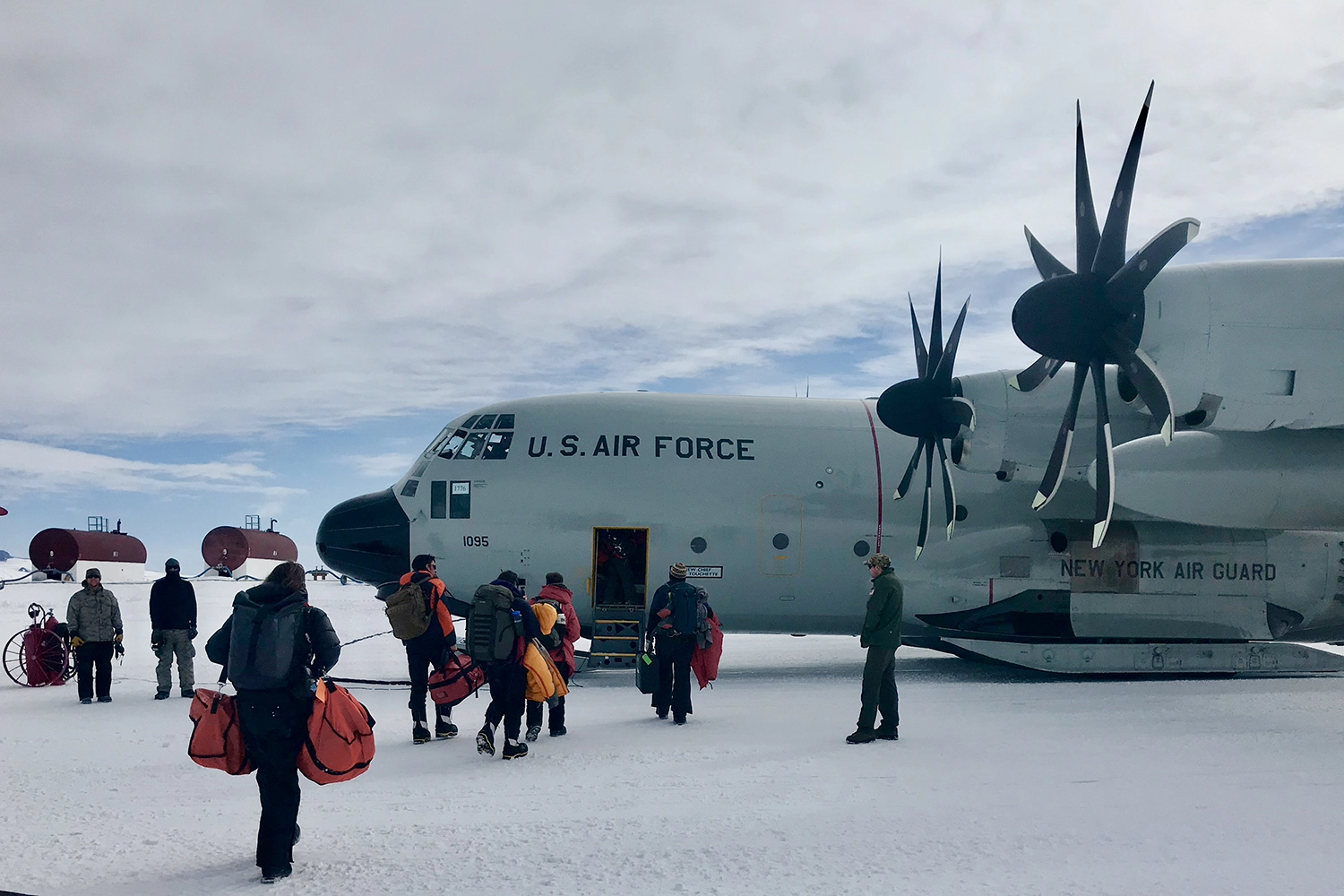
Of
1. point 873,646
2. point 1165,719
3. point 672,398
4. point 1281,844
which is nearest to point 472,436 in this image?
point 672,398

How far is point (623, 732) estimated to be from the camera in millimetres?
9672

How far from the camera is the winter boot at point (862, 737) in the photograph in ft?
29.2

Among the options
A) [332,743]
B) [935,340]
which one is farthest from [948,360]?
[332,743]

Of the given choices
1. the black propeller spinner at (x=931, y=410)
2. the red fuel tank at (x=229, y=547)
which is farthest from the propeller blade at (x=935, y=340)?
the red fuel tank at (x=229, y=547)

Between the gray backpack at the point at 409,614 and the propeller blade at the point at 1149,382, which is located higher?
the propeller blade at the point at 1149,382

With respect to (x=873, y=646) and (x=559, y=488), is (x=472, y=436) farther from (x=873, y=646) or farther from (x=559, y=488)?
(x=873, y=646)

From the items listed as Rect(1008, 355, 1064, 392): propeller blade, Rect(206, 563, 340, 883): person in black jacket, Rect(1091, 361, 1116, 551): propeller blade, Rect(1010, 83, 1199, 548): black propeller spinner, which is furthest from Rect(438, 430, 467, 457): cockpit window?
Rect(206, 563, 340, 883): person in black jacket

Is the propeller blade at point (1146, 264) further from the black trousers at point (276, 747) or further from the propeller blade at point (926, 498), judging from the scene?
the black trousers at point (276, 747)

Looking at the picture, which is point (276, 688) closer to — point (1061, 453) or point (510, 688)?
point (510, 688)

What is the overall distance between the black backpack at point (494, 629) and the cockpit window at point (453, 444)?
6.47 meters

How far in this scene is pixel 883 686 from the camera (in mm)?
9289

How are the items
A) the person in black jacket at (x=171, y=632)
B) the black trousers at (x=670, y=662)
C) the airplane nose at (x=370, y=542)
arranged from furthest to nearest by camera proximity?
the airplane nose at (x=370, y=542)
the person in black jacket at (x=171, y=632)
the black trousers at (x=670, y=662)

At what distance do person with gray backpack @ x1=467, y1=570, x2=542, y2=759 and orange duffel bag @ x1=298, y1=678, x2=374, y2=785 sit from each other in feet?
9.42

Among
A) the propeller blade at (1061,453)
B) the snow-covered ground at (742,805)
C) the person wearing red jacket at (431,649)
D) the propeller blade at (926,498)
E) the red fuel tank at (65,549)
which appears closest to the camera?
the snow-covered ground at (742,805)
